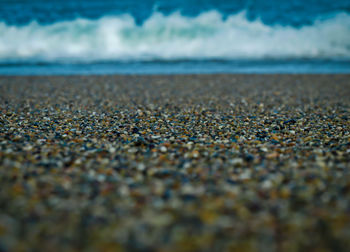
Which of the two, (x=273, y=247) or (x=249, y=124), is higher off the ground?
(x=249, y=124)

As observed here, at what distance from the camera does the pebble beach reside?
12.1ft

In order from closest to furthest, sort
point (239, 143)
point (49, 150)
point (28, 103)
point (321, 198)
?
1. point (321, 198)
2. point (49, 150)
3. point (239, 143)
4. point (28, 103)

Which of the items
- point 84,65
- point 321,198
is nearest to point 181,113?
point 321,198

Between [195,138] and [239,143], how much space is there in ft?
4.35

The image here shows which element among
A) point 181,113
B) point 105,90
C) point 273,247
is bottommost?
point 273,247

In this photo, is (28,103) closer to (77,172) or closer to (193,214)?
(77,172)

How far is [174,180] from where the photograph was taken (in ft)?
16.9

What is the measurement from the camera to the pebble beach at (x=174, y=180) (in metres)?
3.70

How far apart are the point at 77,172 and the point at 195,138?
3.67m

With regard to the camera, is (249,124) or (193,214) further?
(249,124)

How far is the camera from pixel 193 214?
416 cm

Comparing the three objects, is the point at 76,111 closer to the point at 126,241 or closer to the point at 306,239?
the point at 126,241

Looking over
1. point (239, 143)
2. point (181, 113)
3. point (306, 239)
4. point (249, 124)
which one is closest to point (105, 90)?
point (181, 113)

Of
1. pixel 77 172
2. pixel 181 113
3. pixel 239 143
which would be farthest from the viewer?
pixel 181 113
